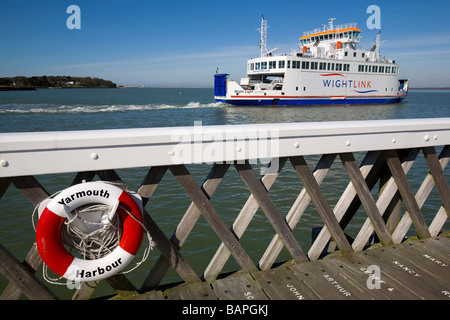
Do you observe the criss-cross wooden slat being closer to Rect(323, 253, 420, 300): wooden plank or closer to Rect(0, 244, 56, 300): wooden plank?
Rect(323, 253, 420, 300): wooden plank

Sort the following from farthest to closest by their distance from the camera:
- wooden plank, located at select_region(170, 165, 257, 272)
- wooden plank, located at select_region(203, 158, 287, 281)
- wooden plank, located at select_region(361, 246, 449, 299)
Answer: wooden plank, located at select_region(203, 158, 287, 281), wooden plank, located at select_region(361, 246, 449, 299), wooden plank, located at select_region(170, 165, 257, 272)

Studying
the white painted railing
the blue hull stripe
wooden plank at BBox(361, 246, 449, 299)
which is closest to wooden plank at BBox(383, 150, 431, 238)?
the white painted railing

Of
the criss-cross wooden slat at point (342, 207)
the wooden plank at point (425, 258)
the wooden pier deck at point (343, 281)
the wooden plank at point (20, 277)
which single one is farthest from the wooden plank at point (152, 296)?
the wooden plank at point (425, 258)

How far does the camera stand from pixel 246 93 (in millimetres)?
33062

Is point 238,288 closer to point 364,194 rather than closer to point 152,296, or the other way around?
point 152,296

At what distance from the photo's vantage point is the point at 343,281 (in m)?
2.05

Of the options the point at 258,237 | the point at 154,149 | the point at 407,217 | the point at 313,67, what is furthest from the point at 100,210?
the point at 313,67

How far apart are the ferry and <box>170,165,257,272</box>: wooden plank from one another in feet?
104

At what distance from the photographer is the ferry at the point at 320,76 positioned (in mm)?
33781

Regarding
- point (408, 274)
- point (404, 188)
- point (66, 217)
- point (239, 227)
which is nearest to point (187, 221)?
point (239, 227)

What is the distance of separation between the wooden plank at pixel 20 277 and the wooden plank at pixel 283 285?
1.24m

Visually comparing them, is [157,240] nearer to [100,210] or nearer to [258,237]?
[100,210]

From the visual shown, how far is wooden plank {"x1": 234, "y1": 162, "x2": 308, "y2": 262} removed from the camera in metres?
1.98

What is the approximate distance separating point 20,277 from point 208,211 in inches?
40.8
